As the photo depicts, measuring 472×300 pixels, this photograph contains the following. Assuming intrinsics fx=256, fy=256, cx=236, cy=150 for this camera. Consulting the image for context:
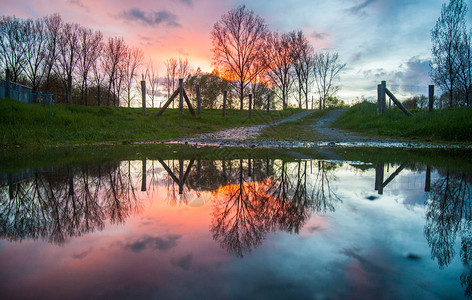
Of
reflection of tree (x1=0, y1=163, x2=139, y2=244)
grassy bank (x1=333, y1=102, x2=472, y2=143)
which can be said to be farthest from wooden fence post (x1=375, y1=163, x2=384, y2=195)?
grassy bank (x1=333, y1=102, x2=472, y2=143)

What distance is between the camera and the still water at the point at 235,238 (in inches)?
50.0

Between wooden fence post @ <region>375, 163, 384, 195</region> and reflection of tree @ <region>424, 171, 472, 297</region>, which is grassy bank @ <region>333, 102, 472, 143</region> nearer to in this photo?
wooden fence post @ <region>375, 163, 384, 195</region>

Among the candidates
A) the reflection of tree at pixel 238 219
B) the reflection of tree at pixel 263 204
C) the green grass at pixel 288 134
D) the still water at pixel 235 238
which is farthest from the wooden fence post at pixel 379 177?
the green grass at pixel 288 134

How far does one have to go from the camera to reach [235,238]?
1840 mm

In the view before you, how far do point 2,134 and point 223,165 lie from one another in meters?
9.07

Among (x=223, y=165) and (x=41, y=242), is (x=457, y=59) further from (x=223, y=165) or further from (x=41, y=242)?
(x=41, y=242)

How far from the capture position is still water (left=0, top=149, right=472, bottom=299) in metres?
1.27

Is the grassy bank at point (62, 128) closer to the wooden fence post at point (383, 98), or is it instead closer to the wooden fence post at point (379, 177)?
the wooden fence post at point (379, 177)

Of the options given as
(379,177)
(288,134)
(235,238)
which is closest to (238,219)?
(235,238)

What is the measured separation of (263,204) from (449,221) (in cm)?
158

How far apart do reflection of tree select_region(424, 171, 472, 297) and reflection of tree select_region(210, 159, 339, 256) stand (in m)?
0.84

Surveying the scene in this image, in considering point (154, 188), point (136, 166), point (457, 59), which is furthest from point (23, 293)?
point (457, 59)

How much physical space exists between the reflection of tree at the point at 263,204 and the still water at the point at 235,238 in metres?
0.01

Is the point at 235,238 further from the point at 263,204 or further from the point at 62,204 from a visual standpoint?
the point at 62,204
